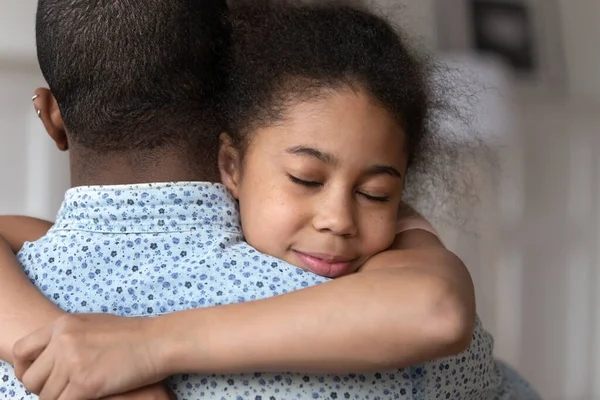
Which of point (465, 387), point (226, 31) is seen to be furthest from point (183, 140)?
point (465, 387)

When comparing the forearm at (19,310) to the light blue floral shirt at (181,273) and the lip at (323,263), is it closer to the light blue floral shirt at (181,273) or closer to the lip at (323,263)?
the light blue floral shirt at (181,273)

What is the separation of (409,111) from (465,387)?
39 centimetres

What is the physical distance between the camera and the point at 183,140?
45.3 inches

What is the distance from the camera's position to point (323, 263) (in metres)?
1.18

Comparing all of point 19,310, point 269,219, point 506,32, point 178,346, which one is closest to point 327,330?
point 178,346

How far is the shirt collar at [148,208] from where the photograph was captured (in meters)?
1.13

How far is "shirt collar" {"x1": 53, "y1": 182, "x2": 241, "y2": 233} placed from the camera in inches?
44.3

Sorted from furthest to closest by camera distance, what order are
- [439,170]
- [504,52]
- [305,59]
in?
[504,52]
[439,170]
[305,59]

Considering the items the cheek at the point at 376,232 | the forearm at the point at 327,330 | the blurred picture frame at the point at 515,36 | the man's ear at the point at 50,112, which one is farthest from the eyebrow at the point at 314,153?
the blurred picture frame at the point at 515,36

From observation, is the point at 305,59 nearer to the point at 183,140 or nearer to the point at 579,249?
the point at 183,140

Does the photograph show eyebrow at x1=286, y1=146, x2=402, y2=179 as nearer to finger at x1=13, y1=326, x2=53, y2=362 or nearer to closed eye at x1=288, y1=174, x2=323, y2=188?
closed eye at x1=288, y1=174, x2=323, y2=188

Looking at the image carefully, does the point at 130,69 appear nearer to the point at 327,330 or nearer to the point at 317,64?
the point at 317,64

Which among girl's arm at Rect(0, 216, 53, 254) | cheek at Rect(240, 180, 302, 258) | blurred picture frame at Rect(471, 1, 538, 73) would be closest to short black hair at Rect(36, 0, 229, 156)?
cheek at Rect(240, 180, 302, 258)

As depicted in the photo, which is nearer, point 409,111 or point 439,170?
point 409,111
